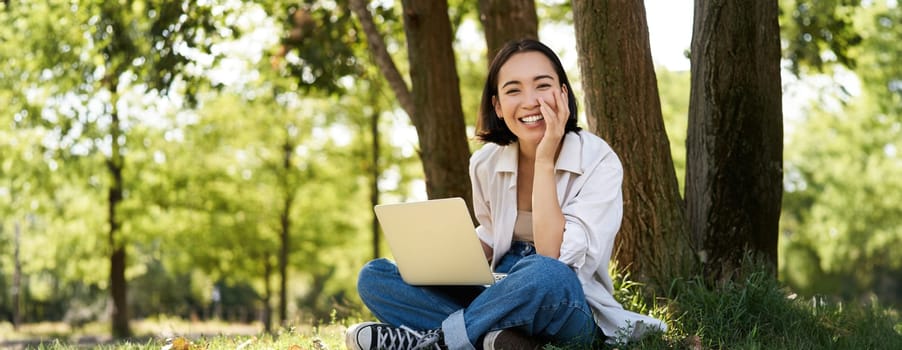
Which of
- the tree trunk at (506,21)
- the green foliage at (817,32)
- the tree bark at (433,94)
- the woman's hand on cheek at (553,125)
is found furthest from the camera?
the green foliage at (817,32)

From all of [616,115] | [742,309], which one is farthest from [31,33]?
[742,309]

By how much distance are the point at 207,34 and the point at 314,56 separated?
1.51 m

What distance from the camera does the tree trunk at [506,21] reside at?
7805mm

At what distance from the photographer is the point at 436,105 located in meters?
7.53

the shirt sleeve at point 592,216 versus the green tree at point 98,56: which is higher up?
the green tree at point 98,56

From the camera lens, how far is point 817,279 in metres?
32.8

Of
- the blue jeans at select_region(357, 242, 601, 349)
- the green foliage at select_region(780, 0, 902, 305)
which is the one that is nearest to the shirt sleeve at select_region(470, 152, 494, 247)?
the blue jeans at select_region(357, 242, 601, 349)

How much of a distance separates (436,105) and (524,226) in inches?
142

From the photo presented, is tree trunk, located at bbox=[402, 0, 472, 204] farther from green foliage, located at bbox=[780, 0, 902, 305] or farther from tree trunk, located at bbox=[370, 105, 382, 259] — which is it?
green foliage, located at bbox=[780, 0, 902, 305]

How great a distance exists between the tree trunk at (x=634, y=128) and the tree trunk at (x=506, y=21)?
2.45 metres

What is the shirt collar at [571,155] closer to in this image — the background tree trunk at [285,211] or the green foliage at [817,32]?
the green foliage at [817,32]

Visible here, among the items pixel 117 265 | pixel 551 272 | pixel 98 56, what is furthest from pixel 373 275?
pixel 117 265

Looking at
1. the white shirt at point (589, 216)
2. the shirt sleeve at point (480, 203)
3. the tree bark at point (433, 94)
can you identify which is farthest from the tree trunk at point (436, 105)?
the white shirt at point (589, 216)

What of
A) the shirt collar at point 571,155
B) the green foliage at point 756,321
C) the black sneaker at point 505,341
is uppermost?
the shirt collar at point 571,155
